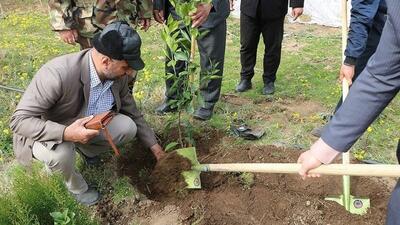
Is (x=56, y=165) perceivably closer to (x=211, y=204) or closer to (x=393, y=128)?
(x=211, y=204)

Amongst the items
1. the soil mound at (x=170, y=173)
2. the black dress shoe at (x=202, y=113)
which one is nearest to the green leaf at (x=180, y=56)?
the soil mound at (x=170, y=173)

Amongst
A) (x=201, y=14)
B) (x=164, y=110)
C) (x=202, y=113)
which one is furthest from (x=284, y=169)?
(x=164, y=110)

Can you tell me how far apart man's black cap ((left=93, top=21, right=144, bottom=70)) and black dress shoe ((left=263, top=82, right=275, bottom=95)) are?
2.26 m

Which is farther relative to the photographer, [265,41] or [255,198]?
[265,41]

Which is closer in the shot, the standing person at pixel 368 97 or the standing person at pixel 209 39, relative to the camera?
the standing person at pixel 368 97

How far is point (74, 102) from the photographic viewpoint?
2.80m

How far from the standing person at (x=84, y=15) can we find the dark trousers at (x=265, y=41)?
130 cm

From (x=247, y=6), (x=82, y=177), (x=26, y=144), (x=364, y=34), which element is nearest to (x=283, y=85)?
(x=247, y=6)

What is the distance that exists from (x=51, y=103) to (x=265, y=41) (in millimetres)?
2441

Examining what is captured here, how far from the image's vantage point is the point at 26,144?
9.15 feet

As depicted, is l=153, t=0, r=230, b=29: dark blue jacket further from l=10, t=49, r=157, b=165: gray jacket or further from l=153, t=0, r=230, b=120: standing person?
l=10, t=49, r=157, b=165: gray jacket

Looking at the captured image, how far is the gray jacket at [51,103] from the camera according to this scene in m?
2.60

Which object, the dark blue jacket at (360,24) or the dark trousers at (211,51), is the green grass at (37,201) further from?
the dark blue jacket at (360,24)

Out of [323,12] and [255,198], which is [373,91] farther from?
[323,12]
